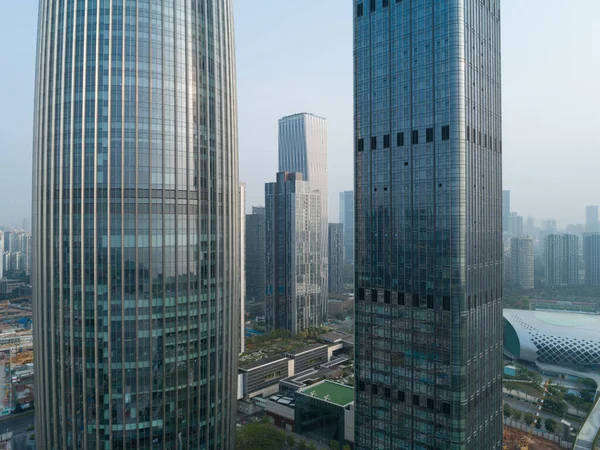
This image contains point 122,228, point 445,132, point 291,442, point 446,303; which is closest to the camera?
point 122,228

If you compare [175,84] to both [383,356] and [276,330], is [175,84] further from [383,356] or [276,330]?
[276,330]

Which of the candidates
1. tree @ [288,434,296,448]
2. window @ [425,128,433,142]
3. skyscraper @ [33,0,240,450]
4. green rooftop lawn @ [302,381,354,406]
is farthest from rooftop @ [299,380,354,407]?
window @ [425,128,433,142]

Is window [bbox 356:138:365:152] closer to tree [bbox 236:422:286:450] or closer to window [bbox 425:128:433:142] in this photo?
window [bbox 425:128:433:142]

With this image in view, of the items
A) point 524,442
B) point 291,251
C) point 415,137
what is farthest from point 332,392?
point 291,251

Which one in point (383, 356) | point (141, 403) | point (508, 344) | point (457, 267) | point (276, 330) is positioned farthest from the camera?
point (276, 330)

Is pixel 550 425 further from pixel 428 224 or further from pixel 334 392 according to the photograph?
A: pixel 428 224

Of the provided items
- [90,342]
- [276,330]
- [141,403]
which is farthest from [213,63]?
[276,330]

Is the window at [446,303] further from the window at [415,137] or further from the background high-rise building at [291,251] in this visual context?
the background high-rise building at [291,251]
